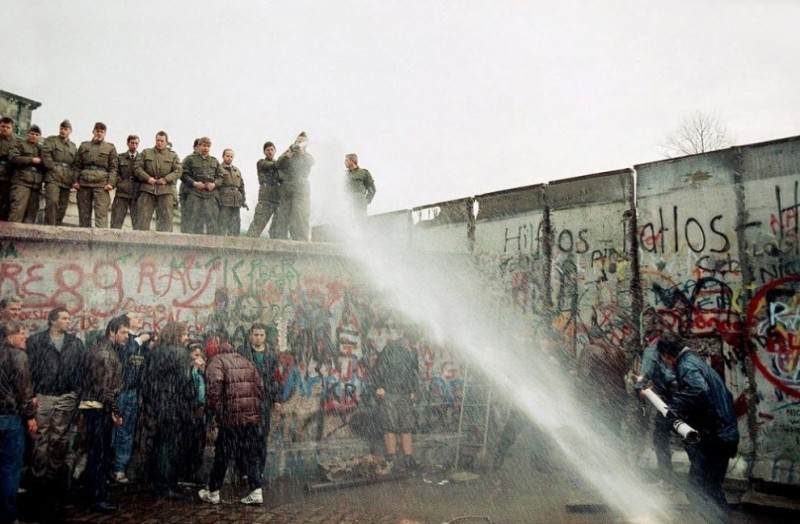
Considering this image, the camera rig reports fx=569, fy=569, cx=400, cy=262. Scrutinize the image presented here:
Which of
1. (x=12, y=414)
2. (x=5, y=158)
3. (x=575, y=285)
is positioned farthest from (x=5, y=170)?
(x=575, y=285)

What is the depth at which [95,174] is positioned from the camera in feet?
31.8

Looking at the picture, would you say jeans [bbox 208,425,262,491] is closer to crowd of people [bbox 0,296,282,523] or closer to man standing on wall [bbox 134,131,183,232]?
crowd of people [bbox 0,296,282,523]

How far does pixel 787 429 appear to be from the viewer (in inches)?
335

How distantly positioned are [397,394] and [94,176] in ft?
20.8

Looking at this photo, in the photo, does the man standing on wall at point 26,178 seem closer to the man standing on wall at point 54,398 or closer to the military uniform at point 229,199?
the military uniform at point 229,199

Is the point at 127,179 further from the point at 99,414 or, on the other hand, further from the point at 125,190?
the point at 99,414

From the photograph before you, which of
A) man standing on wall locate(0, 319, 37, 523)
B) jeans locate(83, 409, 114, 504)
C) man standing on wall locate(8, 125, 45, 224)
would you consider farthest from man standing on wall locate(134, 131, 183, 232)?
man standing on wall locate(0, 319, 37, 523)

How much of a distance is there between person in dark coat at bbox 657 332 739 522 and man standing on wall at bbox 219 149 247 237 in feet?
25.9

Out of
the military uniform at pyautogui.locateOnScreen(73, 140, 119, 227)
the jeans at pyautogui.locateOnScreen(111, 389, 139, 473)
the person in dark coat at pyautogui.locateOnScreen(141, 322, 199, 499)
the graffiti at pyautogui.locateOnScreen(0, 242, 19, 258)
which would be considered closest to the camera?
the person in dark coat at pyautogui.locateOnScreen(141, 322, 199, 499)

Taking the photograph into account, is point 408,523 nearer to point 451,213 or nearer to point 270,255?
point 270,255

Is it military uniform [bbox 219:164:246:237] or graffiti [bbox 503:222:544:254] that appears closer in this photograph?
military uniform [bbox 219:164:246:237]

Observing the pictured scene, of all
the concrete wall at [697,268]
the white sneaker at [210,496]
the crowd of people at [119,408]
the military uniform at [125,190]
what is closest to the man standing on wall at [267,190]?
the military uniform at [125,190]

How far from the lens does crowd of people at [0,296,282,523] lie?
6.09m

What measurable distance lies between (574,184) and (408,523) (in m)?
7.73
